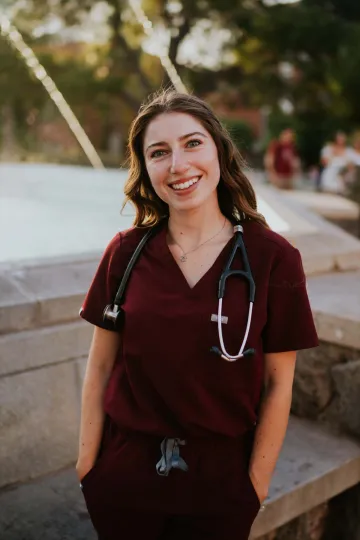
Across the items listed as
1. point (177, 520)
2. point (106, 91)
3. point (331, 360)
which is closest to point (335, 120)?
point (106, 91)

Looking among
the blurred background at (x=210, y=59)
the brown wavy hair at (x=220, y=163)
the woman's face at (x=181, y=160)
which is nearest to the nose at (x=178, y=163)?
the woman's face at (x=181, y=160)

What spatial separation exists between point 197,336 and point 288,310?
0.26 metres

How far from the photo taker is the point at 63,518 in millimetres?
2312

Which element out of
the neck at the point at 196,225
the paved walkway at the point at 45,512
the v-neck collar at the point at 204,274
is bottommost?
the paved walkway at the point at 45,512

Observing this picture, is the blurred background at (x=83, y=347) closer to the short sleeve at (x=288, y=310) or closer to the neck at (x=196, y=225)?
the neck at (x=196, y=225)

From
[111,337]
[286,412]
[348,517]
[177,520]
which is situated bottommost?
[348,517]

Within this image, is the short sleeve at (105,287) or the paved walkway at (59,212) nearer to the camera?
the short sleeve at (105,287)

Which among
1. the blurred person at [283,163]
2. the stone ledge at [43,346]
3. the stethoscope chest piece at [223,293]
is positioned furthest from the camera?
the blurred person at [283,163]

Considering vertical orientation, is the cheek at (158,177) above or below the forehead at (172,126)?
below

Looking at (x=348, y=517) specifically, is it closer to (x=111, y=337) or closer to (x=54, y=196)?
(x=111, y=337)

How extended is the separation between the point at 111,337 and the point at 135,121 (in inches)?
23.6

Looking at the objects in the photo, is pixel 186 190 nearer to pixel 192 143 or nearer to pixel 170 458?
pixel 192 143

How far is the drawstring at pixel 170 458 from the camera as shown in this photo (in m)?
1.72

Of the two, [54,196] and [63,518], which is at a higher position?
[54,196]
